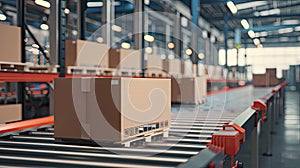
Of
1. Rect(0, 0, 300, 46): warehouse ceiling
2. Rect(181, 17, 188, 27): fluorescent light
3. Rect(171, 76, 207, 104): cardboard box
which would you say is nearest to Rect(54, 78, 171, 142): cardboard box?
Rect(171, 76, 207, 104): cardboard box

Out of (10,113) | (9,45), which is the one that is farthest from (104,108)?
(10,113)

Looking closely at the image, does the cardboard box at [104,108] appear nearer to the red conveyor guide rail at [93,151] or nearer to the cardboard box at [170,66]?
the red conveyor guide rail at [93,151]

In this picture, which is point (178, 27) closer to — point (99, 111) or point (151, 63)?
point (151, 63)

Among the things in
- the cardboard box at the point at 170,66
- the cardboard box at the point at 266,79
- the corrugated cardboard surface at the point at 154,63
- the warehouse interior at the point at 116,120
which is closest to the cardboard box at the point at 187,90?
the warehouse interior at the point at 116,120

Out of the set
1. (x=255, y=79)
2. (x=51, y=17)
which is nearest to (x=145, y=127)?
(x=51, y=17)

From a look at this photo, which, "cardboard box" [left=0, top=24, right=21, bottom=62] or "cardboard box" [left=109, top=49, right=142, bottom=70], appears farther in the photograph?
"cardboard box" [left=109, top=49, right=142, bottom=70]

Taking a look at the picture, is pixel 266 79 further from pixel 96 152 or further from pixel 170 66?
pixel 96 152

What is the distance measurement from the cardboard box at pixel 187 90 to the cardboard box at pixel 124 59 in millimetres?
2455

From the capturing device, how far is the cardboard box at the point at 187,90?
14.8ft

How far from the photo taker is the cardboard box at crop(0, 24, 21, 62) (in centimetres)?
387

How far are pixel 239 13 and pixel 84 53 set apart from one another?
1312 centimetres

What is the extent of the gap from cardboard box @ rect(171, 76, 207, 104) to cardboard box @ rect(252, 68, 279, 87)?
810 centimetres

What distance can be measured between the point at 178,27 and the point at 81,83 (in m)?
12.5

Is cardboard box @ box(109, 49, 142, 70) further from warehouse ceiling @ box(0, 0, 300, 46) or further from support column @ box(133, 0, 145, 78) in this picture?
warehouse ceiling @ box(0, 0, 300, 46)
